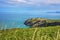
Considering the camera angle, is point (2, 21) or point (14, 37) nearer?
point (14, 37)

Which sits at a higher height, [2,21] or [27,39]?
[2,21]

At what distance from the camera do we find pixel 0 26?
11.6 ft

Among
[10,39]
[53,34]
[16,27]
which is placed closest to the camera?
[10,39]

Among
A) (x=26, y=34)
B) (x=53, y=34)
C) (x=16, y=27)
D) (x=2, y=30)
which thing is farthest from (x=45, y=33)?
(x=2, y=30)

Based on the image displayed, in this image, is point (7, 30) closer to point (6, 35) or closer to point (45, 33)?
point (6, 35)

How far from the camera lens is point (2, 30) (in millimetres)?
3602

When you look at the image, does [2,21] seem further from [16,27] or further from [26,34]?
[26,34]

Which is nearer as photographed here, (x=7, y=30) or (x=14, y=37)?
(x=14, y=37)

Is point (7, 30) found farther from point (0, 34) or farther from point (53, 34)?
point (53, 34)

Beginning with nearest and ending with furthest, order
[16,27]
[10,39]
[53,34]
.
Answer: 1. [10,39]
2. [53,34]
3. [16,27]

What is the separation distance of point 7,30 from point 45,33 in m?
0.86

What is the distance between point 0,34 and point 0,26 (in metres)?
0.23

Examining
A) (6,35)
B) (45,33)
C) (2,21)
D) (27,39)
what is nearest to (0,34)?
(6,35)

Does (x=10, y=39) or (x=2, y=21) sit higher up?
(x=2, y=21)
